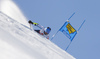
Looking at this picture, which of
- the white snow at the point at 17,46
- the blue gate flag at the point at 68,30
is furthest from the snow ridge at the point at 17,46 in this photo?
the blue gate flag at the point at 68,30

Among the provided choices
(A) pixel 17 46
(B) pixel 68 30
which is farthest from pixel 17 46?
(B) pixel 68 30

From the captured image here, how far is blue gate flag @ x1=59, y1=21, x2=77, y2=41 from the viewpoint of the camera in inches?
668

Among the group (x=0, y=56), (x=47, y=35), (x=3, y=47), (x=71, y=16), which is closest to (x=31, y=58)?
(x=3, y=47)

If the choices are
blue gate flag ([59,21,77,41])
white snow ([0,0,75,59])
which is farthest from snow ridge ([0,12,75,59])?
blue gate flag ([59,21,77,41])

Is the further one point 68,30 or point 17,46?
point 68,30

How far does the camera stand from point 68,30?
17.2m

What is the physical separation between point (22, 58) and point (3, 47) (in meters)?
0.43

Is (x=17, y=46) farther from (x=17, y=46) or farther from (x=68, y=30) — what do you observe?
(x=68, y=30)

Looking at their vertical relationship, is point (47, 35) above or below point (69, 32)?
below

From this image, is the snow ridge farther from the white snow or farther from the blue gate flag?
the blue gate flag

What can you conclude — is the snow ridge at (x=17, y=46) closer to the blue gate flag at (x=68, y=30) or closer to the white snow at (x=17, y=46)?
the white snow at (x=17, y=46)

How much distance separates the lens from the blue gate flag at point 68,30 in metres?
17.0

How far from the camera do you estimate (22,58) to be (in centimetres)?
334

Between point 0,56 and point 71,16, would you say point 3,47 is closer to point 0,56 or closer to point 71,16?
point 0,56
